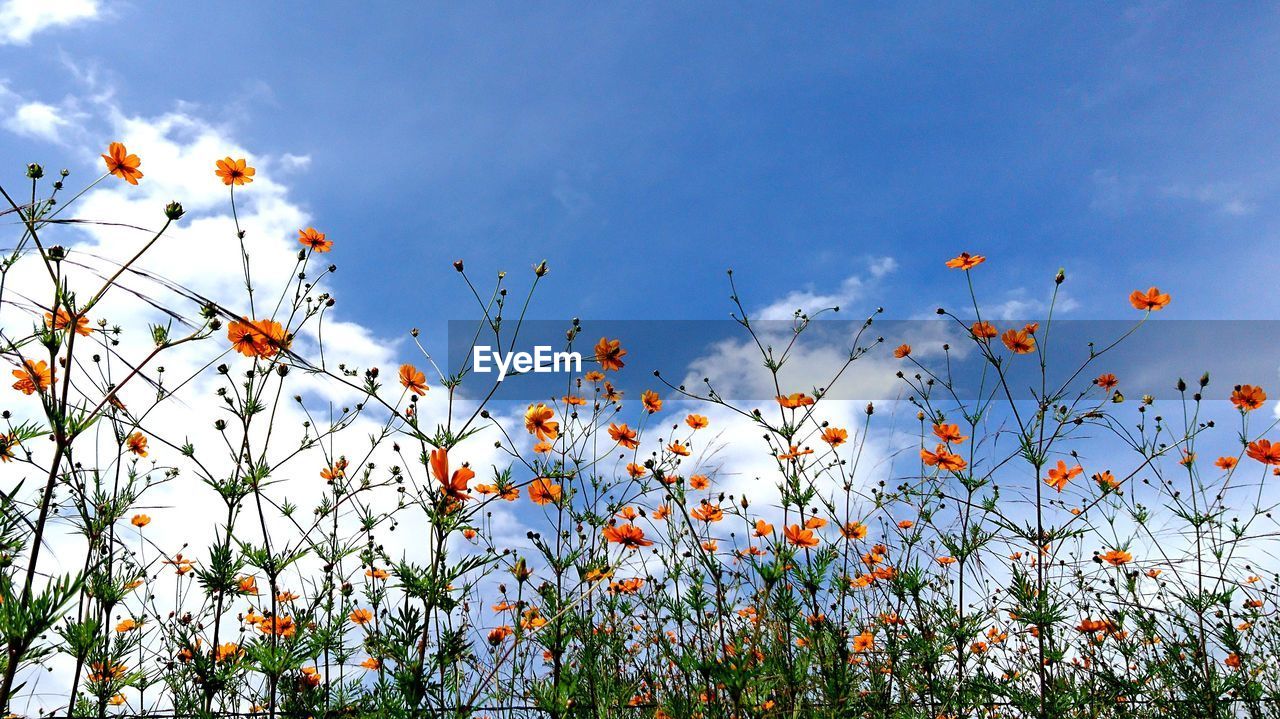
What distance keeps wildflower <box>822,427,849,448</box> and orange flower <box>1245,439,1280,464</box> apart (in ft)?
6.24

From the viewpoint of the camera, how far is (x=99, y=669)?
7.84 ft

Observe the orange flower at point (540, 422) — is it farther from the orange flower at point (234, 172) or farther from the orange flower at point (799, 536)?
the orange flower at point (234, 172)

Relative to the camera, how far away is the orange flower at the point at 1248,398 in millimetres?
3518

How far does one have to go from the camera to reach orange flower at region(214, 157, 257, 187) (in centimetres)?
293

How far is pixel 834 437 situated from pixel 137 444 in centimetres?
312

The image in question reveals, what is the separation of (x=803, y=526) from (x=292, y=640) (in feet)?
6.47

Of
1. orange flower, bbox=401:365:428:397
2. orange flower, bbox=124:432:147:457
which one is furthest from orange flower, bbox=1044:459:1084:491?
orange flower, bbox=124:432:147:457

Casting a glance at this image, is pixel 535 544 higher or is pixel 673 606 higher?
pixel 535 544

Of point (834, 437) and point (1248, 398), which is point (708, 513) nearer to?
point (834, 437)

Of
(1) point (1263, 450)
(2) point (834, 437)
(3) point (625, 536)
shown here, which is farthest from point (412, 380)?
(1) point (1263, 450)

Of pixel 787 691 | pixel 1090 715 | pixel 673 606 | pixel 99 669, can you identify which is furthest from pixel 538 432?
pixel 1090 715

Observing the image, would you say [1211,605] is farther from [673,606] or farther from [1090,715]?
[673,606]

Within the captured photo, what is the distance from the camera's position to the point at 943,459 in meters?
3.40

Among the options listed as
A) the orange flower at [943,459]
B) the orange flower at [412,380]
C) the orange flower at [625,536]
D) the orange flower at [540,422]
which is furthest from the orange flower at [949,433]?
the orange flower at [412,380]
